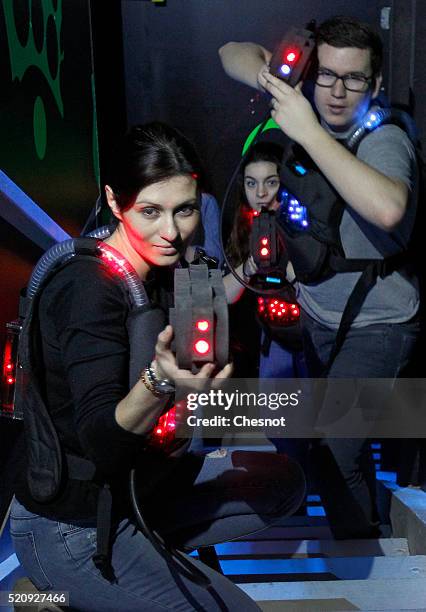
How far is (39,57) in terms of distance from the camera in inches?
107

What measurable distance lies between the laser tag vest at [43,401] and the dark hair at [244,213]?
2.07 meters

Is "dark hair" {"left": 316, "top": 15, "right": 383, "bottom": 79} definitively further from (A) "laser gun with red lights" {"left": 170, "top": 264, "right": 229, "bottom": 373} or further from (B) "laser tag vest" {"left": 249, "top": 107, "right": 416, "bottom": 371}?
(A) "laser gun with red lights" {"left": 170, "top": 264, "right": 229, "bottom": 373}

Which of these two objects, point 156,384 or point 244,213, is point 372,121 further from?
point 244,213

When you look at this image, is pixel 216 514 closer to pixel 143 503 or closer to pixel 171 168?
pixel 143 503

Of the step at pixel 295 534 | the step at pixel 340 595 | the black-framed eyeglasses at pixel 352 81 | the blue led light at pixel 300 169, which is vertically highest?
the black-framed eyeglasses at pixel 352 81

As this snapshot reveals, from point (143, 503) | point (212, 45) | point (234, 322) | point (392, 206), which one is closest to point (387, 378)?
point (392, 206)

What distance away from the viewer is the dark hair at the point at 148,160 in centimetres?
159

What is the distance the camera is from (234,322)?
441cm

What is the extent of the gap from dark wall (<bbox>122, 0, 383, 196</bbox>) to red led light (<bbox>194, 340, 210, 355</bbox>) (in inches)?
128

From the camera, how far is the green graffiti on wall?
2.22m

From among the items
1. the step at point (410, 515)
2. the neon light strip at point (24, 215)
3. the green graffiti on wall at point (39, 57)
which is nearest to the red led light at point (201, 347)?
the neon light strip at point (24, 215)

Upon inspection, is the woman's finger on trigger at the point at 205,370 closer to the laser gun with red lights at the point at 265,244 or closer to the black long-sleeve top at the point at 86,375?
the black long-sleeve top at the point at 86,375

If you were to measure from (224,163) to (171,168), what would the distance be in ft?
9.25

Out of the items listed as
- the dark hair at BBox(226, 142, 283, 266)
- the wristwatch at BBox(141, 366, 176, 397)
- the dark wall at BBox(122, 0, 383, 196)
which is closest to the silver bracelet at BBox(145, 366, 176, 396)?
the wristwatch at BBox(141, 366, 176, 397)
